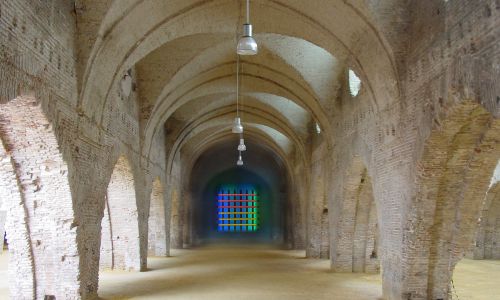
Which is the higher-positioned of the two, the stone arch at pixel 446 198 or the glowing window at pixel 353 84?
the glowing window at pixel 353 84

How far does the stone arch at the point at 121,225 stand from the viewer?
48.3 ft

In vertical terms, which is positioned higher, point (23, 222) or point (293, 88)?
point (293, 88)

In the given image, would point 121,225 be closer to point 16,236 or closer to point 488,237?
point 16,236

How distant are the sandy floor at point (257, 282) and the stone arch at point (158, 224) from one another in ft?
9.15

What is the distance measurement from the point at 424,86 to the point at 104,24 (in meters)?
5.62

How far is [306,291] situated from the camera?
11805mm

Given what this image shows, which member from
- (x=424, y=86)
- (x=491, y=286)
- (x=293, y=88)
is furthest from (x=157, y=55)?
(x=491, y=286)

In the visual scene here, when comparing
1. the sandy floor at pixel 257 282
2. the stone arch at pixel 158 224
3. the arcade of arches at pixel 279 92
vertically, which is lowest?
the sandy floor at pixel 257 282

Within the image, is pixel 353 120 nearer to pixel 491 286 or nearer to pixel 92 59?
pixel 491 286

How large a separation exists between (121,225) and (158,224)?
19.7 feet

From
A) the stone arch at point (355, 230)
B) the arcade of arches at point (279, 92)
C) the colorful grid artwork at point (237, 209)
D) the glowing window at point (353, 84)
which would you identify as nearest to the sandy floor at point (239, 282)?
the stone arch at point (355, 230)

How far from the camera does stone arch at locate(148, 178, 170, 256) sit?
20723mm

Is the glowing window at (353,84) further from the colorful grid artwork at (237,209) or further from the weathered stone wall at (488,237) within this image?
the colorful grid artwork at (237,209)

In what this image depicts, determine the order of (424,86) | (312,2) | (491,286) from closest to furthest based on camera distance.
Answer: (424,86), (312,2), (491,286)
